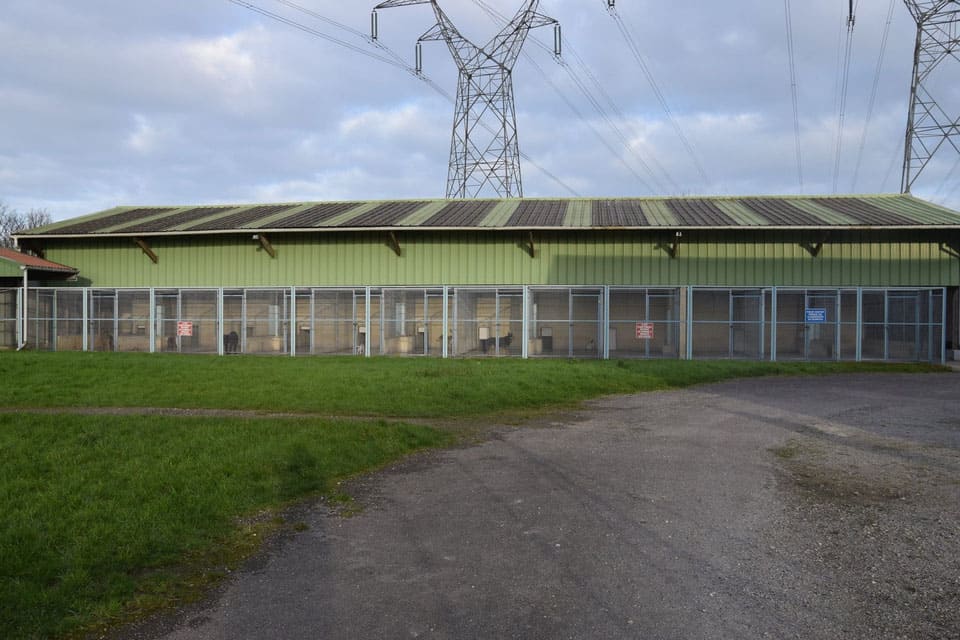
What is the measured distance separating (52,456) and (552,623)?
711cm

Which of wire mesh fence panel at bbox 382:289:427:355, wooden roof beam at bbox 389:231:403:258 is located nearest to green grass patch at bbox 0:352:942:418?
wire mesh fence panel at bbox 382:289:427:355

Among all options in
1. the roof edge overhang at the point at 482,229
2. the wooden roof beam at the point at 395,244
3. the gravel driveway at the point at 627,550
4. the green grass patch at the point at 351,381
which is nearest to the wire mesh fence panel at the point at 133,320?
the roof edge overhang at the point at 482,229

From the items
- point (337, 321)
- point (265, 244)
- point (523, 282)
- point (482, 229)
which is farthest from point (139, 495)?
point (265, 244)

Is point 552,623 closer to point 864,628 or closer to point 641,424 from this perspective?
point 864,628

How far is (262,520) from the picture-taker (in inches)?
273

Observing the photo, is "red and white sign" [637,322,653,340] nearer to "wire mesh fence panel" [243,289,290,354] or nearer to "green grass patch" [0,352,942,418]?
"green grass patch" [0,352,942,418]

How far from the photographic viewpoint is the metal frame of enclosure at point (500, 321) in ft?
83.7

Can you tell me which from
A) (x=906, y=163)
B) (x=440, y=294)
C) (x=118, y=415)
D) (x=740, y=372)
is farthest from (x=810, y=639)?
(x=906, y=163)

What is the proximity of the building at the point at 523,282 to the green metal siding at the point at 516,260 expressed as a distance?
5cm

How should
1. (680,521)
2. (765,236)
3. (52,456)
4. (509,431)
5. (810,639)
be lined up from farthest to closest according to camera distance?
(765,236) < (509,431) < (52,456) < (680,521) < (810,639)

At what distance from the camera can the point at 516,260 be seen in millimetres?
27047

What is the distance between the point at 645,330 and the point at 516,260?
5219mm

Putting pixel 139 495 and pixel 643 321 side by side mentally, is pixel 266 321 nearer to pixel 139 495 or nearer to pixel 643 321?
pixel 643 321

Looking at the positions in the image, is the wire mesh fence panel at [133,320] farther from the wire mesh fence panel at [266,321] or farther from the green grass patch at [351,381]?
the green grass patch at [351,381]
